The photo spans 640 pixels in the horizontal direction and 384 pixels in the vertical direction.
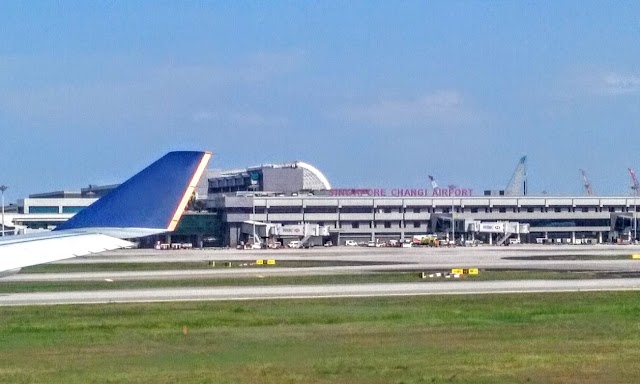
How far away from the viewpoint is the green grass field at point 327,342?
21.9 meters

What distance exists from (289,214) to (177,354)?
12665 centimetres

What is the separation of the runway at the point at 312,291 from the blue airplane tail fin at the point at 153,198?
13.2 meters

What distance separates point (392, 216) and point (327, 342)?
414ft

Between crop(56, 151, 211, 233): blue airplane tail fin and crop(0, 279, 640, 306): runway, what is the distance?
43.2ft

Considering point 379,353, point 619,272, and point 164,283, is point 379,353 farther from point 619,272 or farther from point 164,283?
point 619,272

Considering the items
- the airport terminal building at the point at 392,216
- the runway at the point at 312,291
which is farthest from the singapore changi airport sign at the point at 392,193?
the runway at the point at 312,291

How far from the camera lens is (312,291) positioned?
46.9 metres

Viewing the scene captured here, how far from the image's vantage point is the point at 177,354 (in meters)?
25.1

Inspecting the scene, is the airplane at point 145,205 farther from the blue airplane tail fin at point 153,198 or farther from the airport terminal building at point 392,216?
the airport terminal building at point 392,216

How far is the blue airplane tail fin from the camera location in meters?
28.6

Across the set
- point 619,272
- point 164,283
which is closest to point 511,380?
point 164,283

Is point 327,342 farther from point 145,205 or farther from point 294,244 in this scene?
point 294,244

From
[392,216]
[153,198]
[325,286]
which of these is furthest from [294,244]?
[153,198]

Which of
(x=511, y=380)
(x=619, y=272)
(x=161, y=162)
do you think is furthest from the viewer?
(x=619, y=272)
